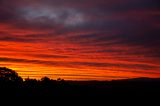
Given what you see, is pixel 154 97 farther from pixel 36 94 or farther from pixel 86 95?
pixel 36 94

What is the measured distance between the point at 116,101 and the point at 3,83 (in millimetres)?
10913

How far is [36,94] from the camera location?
42.8m

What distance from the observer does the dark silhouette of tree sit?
47.1 m

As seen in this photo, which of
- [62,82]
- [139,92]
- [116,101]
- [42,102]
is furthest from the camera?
[62,82]

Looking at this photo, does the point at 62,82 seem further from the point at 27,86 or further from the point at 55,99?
the point at 55,99

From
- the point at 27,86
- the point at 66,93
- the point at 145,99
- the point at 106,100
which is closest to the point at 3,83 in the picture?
the point at 27,86

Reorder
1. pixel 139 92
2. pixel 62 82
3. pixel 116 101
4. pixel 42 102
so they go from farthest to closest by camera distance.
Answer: pixel 62 82, pixel 139 92, pixel 116 101, pixel 42 102

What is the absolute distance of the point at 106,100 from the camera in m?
43.2

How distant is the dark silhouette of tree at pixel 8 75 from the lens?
47.1 meters

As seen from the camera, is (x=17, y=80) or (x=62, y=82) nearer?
(x=17, y=80)

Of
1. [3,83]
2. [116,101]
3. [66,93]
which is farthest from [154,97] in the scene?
[3,83]

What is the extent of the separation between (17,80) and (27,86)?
74.5 inches

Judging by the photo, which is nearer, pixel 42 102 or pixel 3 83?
pixel 42 102

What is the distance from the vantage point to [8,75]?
47.9 meters
